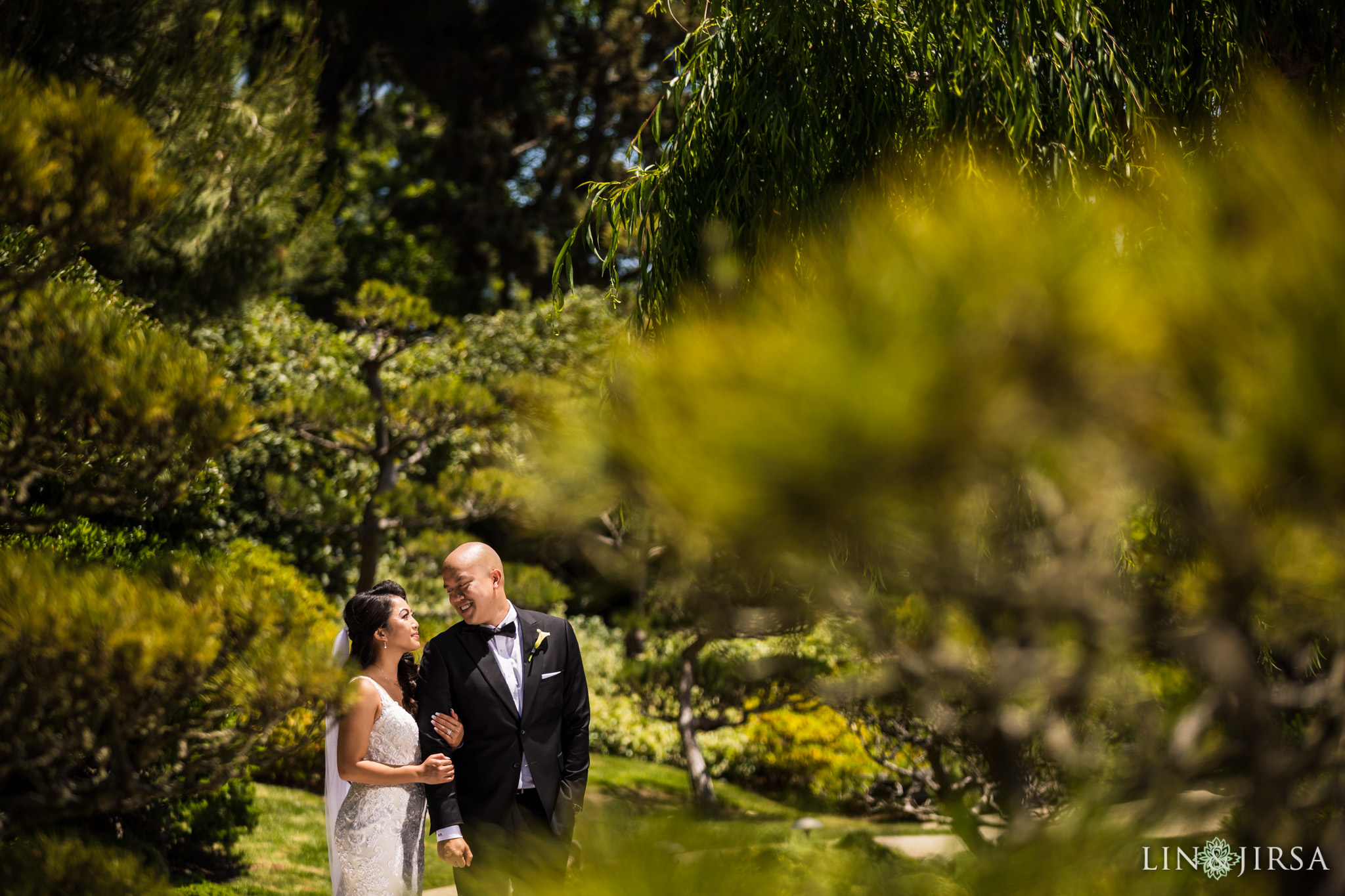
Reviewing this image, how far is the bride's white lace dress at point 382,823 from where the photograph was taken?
10.1 feet

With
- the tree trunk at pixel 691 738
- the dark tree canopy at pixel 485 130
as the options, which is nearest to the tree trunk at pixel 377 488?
the tree trunk at pixel 691 738

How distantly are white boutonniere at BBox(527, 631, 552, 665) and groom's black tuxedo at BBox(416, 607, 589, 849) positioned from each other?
0.01m

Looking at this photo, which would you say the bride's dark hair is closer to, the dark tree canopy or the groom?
the groom

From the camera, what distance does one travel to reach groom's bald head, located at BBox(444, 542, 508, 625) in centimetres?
Answer: 319

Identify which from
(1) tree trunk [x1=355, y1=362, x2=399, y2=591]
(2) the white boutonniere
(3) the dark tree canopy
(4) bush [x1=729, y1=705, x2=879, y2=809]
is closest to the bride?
(2) the white boutonniere

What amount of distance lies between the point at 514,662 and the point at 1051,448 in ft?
8.84

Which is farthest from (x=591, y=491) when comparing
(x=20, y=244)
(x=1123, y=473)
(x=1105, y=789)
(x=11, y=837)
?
(x=20, y=244)

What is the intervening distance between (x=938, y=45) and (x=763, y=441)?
8.90 ft

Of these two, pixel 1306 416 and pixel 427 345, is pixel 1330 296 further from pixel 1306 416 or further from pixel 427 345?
pixel 427 345

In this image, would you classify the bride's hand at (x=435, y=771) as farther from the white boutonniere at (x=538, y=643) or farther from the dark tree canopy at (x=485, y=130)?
the dark tree canopy at (x=485, y=130)

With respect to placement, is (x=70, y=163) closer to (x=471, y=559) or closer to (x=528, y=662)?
(x=471, y=559)

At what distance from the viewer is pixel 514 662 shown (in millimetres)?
3303

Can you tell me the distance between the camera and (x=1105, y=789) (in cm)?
110

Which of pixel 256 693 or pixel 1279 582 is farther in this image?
pixel 256 693
